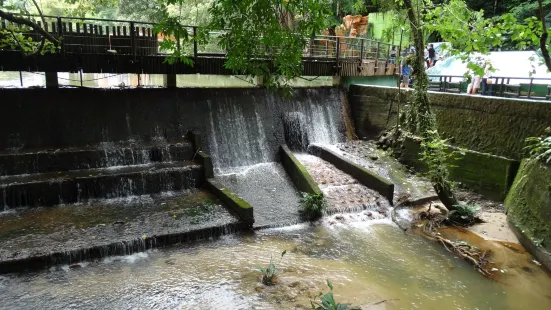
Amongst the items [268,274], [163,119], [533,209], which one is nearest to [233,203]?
[268,274]

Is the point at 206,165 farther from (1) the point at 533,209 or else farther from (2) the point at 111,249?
(1) the point at 533,209

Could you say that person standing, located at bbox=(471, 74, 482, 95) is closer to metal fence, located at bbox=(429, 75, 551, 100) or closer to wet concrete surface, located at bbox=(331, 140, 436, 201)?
metal fence, located at bbox=(429, 75, 551, 100)

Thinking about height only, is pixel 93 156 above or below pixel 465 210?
above

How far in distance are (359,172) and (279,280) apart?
4.69 m

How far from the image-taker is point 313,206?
7.99 m

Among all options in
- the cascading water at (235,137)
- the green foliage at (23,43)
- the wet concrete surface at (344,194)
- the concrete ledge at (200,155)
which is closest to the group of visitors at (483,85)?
the wet concrete surface at (344,194)

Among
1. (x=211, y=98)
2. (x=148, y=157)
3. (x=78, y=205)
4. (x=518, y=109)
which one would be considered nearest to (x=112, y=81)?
(x=211, y=98)

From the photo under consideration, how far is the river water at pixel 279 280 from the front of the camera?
17.2 feet

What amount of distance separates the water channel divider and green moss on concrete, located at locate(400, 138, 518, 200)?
440 centimetres

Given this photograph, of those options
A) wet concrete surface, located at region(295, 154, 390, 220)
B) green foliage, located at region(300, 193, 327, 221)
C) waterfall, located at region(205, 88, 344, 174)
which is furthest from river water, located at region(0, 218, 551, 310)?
waterfall, located at region(205, 88, 344, 174)

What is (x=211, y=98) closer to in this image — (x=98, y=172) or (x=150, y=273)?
(x=98, y=172)

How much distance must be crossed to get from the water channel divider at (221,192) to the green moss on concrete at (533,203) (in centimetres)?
498

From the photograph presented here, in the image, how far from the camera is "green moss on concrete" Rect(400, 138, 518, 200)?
8.62 m

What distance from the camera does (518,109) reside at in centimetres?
859
